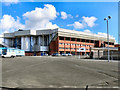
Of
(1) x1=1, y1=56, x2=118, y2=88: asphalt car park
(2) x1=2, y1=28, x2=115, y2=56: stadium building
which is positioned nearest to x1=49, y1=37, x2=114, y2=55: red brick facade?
(2) x1=2, y1=28, x2=115, y2=56: stadium building

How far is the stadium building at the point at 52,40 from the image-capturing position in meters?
87.7

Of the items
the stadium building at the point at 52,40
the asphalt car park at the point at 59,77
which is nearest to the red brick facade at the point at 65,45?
the stadium building at the point at 52,40

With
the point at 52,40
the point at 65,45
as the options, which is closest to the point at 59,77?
the point at 65,45

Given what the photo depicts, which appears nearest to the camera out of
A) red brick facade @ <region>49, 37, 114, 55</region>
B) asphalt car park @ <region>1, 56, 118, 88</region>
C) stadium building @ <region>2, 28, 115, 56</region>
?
asphalt car park @ <region>1, 56, 118, 88</region>

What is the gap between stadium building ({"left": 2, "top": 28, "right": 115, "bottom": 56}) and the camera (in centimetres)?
8769

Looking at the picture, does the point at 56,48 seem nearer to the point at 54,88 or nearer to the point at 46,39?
the point at 46,39

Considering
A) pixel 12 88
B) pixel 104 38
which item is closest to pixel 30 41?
pixel 104 38

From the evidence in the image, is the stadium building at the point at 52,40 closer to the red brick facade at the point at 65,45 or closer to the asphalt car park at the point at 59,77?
the red brick facade at the point at 65,45

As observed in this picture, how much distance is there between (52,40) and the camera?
9081 centimetres

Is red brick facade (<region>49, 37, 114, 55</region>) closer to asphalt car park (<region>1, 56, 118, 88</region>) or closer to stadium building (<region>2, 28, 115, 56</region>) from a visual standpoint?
stadium building (<region>2, 28, 115, 56</region>)

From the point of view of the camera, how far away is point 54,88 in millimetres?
5172

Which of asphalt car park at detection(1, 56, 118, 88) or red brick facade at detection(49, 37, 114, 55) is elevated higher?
red brick facade at detection(49, 37, 114, 55)

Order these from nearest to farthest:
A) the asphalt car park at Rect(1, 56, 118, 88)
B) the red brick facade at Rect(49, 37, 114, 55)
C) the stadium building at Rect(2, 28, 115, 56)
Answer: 1. the asphalt car park at Rect(1, 56, 118, 88)
2. the red brick facade at Rect(49, 37, 114, 55)
3. the stadium building at Rect(2, 28, 115, 56)

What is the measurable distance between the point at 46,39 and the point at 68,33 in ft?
65.5
